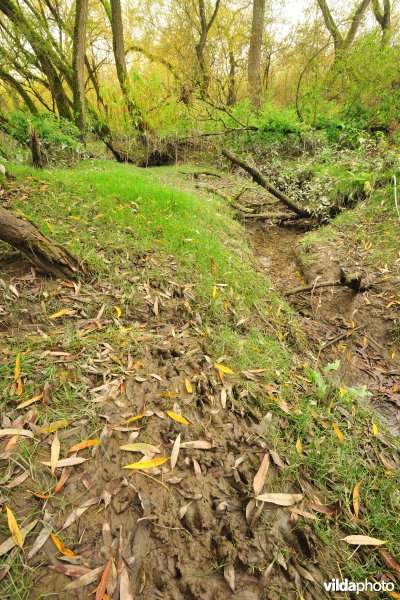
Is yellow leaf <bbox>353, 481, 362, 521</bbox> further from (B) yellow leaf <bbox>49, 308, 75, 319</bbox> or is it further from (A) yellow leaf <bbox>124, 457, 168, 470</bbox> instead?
(B) yellow leaf <bbox>49, 308, 75, 319</bbox>

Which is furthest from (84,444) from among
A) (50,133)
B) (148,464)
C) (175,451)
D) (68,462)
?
(50,133)

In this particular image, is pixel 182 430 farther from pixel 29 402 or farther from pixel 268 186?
pixel 268 186

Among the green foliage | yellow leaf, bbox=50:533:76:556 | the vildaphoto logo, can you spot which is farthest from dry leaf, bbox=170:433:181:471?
the green foliage

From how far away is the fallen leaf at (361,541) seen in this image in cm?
151

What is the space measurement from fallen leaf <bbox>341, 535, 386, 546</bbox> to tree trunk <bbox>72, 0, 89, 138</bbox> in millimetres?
10101

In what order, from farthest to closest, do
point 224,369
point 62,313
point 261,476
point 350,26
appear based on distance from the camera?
point 350,26, point 62,313, point 224,369, point 261,476

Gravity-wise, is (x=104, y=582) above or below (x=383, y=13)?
below

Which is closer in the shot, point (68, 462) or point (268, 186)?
point (68, 462)

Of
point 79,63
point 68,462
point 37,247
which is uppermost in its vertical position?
point 79,63

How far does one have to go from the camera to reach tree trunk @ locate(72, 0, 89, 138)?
7.75m

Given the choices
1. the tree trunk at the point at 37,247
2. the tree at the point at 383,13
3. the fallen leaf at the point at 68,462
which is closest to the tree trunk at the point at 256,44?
the tree at the point at 383,13

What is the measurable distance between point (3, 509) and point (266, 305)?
2.88 m

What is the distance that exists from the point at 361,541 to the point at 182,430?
110cm

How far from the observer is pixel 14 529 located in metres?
1.25
